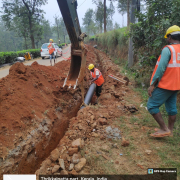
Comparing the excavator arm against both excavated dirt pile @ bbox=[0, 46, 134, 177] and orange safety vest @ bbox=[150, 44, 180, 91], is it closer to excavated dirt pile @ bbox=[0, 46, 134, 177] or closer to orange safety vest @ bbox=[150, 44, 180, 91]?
excavated dirt pile @ bbox=[0, 46, 134, 177]

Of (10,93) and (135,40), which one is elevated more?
(135,40)

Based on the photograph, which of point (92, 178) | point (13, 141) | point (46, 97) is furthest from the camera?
point (46, 97)

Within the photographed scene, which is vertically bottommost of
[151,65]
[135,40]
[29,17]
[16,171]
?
[16,171]

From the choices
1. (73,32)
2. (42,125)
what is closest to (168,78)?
(73,32)

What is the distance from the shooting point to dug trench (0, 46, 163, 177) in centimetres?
272

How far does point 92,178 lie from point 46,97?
339 centimetres

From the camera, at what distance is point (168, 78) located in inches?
104

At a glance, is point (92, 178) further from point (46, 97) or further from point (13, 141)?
point (46, 97)

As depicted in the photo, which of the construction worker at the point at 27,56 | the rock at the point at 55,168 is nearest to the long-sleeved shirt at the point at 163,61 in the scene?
the rock at the point at 55,168

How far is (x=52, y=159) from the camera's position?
9.07ft

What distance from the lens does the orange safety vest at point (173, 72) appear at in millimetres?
2555

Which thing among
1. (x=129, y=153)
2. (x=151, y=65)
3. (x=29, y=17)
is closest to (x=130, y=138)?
(x=129, y=153)

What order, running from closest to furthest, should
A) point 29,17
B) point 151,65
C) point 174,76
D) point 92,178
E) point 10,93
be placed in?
point 92,178
point 174,76
point 10,93
point 151,65
point 29,17

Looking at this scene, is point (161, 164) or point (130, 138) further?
A: point (130, 138)
